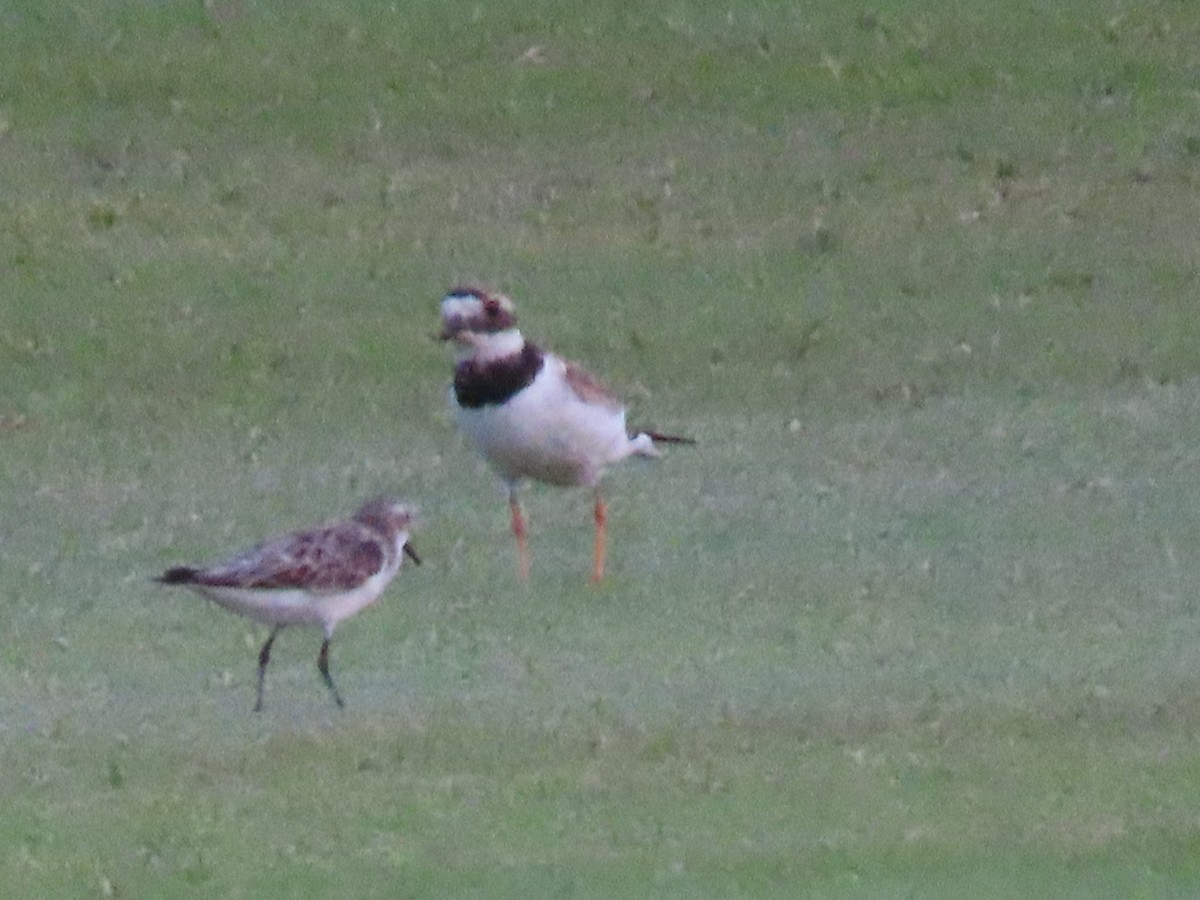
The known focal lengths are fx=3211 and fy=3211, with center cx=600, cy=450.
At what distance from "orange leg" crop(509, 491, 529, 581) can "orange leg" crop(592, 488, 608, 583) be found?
26cm

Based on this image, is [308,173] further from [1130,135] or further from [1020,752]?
[1020,752]

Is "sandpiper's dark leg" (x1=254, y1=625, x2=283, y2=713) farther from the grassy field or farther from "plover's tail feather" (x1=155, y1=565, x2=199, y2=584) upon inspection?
"plover's tail feather" (x1=155, y1=565, x2=199, y2=584)

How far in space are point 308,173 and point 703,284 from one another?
107 inches

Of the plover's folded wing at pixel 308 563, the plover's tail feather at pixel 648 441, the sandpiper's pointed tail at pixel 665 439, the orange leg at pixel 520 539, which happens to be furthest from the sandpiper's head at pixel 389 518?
the sandpiper's pointed tail at pixel 665 439

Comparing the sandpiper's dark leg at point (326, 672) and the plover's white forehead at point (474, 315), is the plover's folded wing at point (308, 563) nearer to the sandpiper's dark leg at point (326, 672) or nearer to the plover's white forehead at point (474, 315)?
the sandpiper's dark leg at point (326, 672)

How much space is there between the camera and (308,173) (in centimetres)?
1823

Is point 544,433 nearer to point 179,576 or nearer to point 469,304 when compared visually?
point 469,304

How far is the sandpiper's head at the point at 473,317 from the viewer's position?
12.1m

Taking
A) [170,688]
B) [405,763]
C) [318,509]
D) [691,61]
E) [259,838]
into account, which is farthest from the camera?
[691,61]

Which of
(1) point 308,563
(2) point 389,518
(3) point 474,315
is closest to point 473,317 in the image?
(3) point 474,315

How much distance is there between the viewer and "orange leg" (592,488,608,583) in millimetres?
11914

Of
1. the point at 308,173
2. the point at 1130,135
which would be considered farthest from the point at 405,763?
the point at 1130,135

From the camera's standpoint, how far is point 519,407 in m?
12.0

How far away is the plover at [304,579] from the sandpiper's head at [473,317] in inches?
70.6
